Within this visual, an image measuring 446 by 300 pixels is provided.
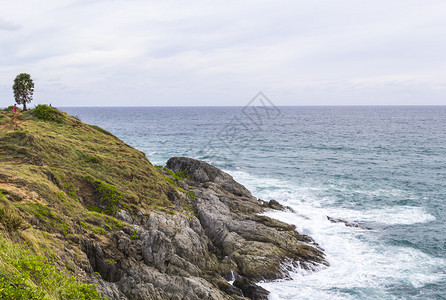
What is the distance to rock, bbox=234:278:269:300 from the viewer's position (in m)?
22.5

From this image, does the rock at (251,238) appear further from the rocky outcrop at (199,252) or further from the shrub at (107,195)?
the shrub at (107,195)

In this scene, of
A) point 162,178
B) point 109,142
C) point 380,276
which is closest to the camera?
point 380,276

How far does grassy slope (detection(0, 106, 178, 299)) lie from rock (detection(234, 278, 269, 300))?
837cm

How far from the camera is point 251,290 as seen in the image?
74.1 feet

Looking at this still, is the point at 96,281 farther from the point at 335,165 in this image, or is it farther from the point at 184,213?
the point at 335,165

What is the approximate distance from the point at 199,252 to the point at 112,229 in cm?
619

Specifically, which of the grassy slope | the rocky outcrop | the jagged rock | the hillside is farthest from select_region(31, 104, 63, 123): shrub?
the jagged rock

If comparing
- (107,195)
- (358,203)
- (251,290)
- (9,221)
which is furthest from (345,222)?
(9,221)

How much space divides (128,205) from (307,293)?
45.9 feet

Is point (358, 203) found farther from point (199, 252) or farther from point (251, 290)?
point (199, 252)

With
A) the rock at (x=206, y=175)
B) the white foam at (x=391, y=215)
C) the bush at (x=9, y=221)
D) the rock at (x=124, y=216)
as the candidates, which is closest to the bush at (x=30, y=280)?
the bush at (x=9, y=221)

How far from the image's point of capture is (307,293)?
2425 centimetres

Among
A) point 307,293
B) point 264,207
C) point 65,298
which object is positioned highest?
point 65,298

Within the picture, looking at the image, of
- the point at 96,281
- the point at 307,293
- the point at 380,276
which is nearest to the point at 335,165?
the point at 380,276
